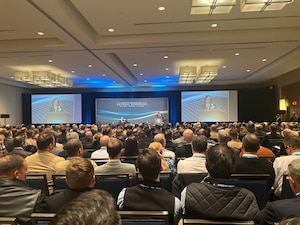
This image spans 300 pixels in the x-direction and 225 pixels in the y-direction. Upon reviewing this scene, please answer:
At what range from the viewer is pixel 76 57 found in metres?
11.6

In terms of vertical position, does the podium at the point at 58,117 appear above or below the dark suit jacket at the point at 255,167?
above

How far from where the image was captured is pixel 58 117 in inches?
842

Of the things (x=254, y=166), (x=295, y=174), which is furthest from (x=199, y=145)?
(x=295, y=174)

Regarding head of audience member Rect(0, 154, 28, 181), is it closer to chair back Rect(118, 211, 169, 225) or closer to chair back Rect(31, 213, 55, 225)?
chair back Rect(31, 213, 55, 225)

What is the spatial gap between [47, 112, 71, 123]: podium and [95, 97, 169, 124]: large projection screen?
242 centimetres

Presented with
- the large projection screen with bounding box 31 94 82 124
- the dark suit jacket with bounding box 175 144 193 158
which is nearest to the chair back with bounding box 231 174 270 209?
the dark suit jacket with bounding box 175 144 193 158

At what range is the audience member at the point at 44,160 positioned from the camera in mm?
3946

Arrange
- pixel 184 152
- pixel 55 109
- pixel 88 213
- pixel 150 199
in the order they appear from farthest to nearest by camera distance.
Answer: pixel 55 109 < pixel 184 152 < pixel 150 199 < pixel 88 213

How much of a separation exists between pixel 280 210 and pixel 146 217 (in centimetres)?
86

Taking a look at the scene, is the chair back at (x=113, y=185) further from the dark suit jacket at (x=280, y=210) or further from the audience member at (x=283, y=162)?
the audience member at (x=283, y=162)

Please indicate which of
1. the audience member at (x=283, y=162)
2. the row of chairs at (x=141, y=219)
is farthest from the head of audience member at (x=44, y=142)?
the audience member at (x=283, y=162)

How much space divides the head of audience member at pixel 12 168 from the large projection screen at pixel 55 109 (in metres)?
19.5

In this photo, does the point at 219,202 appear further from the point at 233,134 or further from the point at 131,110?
the point at 131,110

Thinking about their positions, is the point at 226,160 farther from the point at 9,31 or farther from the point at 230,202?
the point at 9,31
